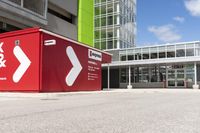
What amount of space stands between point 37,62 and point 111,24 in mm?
28691

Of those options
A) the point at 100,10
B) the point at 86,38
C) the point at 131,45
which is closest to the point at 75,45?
the point at 86,38

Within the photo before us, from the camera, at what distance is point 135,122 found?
6574mm

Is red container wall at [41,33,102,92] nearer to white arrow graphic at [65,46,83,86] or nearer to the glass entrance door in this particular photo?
white arrow graphic at [65,46,83,86]

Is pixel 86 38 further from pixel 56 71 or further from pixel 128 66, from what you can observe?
pixel 56 71

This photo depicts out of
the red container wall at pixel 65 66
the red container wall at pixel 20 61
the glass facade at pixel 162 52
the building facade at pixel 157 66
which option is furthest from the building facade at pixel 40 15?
the building facade at pixel 157 66

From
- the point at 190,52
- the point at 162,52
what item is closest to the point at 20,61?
the point at 162,52

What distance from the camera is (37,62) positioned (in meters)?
19.2

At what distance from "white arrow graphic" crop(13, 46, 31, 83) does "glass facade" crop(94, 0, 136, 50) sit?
2651cm

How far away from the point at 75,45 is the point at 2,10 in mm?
7597

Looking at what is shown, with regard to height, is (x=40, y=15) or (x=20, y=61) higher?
(x=40, y=15)

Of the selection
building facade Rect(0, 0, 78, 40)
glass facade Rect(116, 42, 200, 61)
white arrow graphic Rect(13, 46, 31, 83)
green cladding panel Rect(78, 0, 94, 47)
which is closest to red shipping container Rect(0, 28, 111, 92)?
white arrow graphic Rect(13, 46, 31, 83)

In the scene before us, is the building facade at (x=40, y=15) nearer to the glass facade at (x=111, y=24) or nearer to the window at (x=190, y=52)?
the glass facade at (x=111, y=24)

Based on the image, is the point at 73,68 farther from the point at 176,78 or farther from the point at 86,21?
the point at 176,78

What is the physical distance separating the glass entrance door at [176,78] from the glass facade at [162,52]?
13.7 ft
